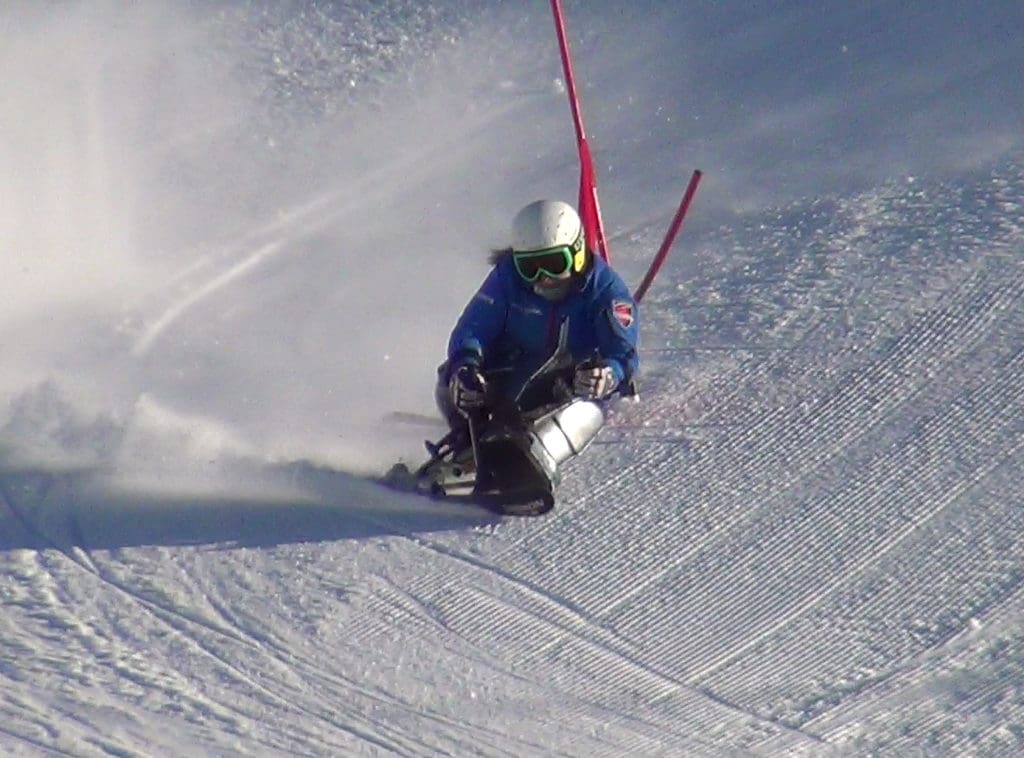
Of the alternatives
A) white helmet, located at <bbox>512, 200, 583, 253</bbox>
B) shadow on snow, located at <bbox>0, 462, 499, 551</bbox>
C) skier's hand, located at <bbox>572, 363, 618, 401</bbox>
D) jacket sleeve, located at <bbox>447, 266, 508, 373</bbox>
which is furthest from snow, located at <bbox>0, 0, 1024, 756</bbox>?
white helmet, located at <bbox>512, 200, 583, 253</bbox>

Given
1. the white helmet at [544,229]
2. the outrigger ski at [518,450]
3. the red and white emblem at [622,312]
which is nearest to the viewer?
the outrigger ski at [518,450]

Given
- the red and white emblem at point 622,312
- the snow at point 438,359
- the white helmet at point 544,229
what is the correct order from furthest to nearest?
1. the red and white emblem at point 622,312
2. the white helmet at point 544,229
3. the snow at point 438,359

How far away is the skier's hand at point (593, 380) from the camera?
740 cm

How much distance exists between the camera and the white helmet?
738 centimetres

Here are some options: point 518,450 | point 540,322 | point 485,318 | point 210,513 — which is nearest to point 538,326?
point 540,322

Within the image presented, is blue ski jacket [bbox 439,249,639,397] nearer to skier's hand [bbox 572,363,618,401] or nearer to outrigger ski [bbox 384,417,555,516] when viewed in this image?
skier's hand [bbox 572,363,618,401]

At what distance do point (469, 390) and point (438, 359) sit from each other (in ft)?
4.90

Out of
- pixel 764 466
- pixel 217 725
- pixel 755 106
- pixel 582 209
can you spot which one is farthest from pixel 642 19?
pixel 217 725

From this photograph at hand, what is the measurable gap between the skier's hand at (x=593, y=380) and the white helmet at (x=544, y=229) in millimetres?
529

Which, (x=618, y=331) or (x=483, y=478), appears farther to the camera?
(x=618, y=331)

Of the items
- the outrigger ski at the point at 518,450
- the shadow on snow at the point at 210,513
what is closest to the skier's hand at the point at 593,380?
the outrigger ski at the point at 518,450

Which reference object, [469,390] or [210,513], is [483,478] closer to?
[469,390]

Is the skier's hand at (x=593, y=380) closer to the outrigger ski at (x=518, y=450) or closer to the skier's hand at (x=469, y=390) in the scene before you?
the outrigger ski at (x=518, y=450)

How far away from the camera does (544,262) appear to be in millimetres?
7422
